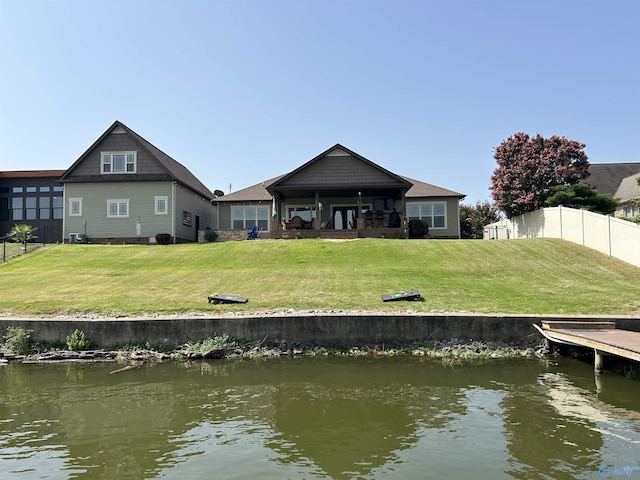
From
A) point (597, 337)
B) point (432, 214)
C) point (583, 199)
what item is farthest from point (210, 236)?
point (597, 337)

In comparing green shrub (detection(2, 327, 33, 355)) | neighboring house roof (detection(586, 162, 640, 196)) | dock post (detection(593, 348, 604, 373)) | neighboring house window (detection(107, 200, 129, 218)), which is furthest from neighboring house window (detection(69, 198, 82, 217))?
neighboring house roof (detection(586, 162, 640, 196))

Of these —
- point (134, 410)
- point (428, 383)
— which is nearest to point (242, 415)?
point (134, 410)

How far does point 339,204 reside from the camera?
109ft

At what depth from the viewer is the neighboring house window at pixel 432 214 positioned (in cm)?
3322

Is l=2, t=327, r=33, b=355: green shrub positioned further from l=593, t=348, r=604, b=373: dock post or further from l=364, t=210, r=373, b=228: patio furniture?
l=364, t=210, r=373, b=228: patio furniture

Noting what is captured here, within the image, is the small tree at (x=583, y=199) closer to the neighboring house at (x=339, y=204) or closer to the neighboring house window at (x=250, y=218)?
the neighboring house at (x=339, y=204)

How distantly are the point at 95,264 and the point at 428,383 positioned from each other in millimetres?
18588

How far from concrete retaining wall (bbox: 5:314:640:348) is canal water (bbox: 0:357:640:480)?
151 centimetres

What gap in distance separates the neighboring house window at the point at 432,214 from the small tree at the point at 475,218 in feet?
30.6

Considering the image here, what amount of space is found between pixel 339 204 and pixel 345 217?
0.99 meters

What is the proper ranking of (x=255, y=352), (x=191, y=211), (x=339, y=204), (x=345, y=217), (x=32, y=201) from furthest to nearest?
(x=191, y=211) → (x=32, y=201) → (x=339, y=204) → (x=345, y=217) → (x=255, y=352)

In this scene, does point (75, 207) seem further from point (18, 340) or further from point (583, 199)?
point (583, 199)

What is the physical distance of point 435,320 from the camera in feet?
43.2

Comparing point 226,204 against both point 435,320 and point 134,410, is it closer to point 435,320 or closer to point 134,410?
point 435,320
